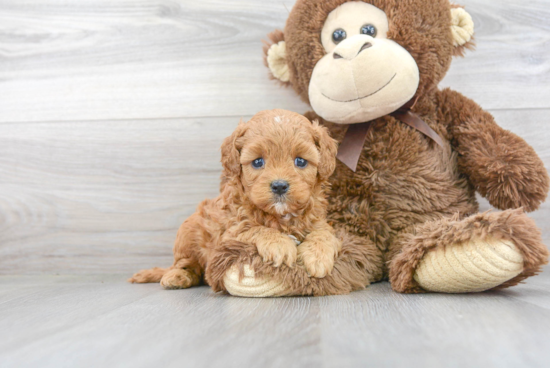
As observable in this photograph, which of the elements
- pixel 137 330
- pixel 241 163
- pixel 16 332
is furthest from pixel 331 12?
pixel 16 332

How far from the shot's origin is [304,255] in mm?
996

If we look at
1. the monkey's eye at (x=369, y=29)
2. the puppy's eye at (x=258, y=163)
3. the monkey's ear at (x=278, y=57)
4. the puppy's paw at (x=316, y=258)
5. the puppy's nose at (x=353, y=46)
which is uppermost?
the monkey's eye at (x=369, y=29)

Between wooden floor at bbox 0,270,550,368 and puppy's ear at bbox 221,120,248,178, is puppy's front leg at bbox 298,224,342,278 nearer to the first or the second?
wooden floor at bbox 0,270,550,368

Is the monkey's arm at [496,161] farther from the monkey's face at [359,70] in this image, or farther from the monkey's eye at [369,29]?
the monkey's eye at [369,29]

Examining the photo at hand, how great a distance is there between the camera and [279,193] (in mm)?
953

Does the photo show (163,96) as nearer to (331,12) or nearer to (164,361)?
(331,12)

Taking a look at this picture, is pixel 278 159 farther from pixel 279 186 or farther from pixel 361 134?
pixel 361 134

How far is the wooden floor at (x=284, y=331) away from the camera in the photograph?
59 cm

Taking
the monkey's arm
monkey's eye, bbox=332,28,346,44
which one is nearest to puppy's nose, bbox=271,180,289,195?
monkey's eye, bbox=332,28,346,44

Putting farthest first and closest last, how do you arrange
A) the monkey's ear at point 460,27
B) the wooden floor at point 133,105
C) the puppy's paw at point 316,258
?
the wooden floor at point 133,105 → the monkey's ear at point 460,27 → the puppy's paw at point 316,258

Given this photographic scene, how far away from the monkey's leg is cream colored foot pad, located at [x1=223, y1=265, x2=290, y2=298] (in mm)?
281

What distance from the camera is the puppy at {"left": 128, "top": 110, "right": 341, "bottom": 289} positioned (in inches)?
38.0

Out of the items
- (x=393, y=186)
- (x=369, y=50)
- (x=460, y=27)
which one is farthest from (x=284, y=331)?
(x=460, y=27)

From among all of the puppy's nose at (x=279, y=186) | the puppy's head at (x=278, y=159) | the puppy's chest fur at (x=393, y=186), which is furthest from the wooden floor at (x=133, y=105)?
the puppy's nose at (x=279, y=186)
